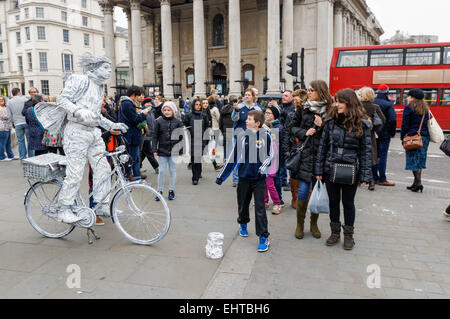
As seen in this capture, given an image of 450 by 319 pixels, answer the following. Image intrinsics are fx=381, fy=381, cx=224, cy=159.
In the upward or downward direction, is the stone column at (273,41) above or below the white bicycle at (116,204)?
above

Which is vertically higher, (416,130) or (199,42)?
(199,42)

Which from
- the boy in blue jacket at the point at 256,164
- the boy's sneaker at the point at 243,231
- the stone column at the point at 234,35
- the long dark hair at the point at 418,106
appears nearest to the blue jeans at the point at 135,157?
the boy's sneaker at the point at 243,231

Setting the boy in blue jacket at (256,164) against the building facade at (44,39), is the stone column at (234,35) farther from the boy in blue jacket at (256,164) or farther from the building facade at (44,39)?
the building facade at (44,39)

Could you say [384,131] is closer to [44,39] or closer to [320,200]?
[320,200]

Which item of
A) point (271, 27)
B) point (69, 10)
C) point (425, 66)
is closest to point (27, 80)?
point (69, 10)

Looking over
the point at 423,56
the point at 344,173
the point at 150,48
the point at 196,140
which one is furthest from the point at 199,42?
the point at 344,173

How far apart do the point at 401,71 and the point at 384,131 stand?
12.8 meters

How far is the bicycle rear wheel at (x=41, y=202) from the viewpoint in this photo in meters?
4.58

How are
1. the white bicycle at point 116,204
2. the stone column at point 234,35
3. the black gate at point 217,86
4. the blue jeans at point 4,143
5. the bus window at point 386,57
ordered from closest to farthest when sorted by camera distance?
1. the white bicycle at point 116,204
2. the blue jeans at point 4,143
3. the bus window at point 386,57
4. the stone column at point 234,35
5. the black gate at point 217,86

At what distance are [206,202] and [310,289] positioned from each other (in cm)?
325

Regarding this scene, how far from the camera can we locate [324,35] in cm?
3291

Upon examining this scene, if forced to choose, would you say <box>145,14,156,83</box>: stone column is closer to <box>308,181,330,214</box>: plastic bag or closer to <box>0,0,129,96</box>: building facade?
<box>0,0,129,96</box>: building facade

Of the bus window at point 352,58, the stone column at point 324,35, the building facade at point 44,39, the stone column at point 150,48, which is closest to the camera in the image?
the bus window at point 352,58

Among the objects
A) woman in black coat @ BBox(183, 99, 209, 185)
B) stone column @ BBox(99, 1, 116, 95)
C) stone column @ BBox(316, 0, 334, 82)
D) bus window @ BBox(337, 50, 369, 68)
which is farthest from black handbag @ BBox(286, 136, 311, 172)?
stone column @ BBox(99, 1, 116, 95)
